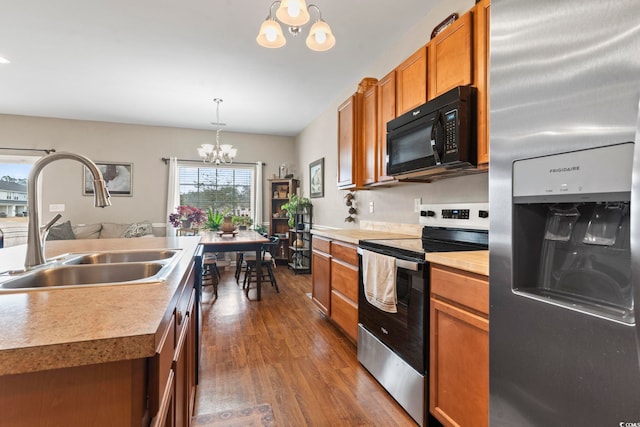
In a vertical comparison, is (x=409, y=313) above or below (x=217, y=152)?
below

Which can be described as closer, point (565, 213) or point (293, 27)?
point (565, 213)

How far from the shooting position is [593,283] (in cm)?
75

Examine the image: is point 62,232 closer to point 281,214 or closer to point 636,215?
point 281,214

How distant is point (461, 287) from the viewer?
134cm

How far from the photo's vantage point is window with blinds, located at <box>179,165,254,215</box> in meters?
5.98

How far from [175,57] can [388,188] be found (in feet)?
8.30

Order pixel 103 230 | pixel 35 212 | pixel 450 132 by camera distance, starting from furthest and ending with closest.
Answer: pixel 103 230
pixel 450 132
pixel 35 212

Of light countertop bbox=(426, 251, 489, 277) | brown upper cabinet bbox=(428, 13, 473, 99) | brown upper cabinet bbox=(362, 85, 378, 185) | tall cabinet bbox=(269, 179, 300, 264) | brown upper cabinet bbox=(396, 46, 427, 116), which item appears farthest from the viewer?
tall cabinet bbox=(269, 179, 300, 264)

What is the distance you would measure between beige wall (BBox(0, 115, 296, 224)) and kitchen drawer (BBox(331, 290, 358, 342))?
4.22 m

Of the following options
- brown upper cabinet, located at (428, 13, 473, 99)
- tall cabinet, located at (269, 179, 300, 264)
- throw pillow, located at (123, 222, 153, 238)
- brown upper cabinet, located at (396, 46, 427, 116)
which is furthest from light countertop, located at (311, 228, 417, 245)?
throw pillow, located at (123, 222, 153, 238)

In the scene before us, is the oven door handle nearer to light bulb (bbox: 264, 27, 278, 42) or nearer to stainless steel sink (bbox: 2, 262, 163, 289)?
stainless steel sink (bbox: 2, 262, 163, 289)

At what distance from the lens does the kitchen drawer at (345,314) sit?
2.41 metres

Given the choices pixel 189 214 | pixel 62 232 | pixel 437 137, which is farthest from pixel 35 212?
pixel 62 232

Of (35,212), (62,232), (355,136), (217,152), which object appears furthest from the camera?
(62,232)
